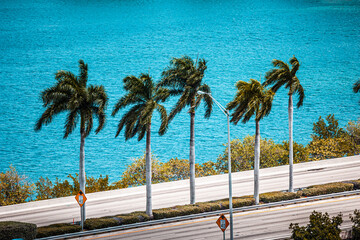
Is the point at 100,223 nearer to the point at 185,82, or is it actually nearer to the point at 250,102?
the point at 185,82

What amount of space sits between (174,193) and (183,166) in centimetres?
1071

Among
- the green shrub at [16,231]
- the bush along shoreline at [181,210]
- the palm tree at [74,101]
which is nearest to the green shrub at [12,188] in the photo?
the palm tree at [74,101]

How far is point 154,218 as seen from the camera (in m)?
38.8

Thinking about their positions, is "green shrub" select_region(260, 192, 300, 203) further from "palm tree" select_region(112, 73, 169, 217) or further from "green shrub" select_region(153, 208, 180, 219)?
"palm tree" select_region(112, 73, 169, 217)

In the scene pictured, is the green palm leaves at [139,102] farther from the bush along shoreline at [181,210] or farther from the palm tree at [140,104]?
the bush along shoreline at [181,210]

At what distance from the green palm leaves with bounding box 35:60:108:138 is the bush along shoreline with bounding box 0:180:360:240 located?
23.8 feet

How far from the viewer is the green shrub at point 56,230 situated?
113 feet

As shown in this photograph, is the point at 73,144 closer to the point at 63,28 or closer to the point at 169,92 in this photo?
the point at 63,28

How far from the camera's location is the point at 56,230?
3503 cm

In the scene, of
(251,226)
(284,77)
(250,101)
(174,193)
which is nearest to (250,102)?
(250,101)

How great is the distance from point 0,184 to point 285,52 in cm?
11591

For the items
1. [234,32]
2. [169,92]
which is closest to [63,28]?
[234,32]

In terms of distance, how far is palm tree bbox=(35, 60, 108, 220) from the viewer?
38.1 meters

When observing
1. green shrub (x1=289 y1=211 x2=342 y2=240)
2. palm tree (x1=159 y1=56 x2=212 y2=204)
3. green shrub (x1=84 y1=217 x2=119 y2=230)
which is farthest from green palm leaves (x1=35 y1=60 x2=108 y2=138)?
green shrub (x1=289 y1=211 x2=342 y2=240)
